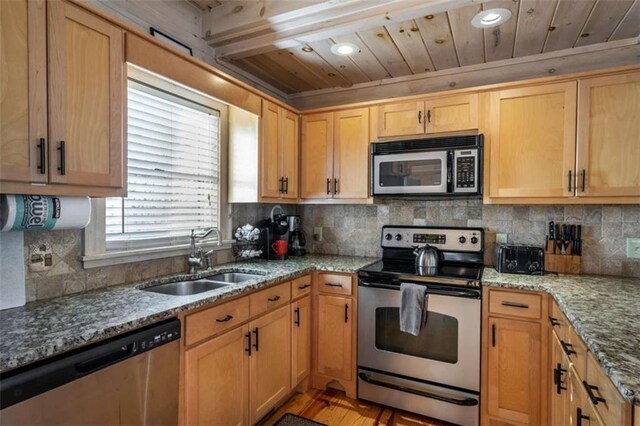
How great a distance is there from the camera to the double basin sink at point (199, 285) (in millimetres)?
2043

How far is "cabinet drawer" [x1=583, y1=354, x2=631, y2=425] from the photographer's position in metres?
0.90

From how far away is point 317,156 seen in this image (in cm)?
302

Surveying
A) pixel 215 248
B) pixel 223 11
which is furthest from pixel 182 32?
pixel 215 248

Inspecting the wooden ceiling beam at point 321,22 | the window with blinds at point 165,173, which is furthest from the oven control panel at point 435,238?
the wooden ceiling beam at point 321,22

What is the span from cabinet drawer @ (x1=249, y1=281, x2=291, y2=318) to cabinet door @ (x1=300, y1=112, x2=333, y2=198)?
3.21 ft

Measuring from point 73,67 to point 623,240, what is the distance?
3.29 meters

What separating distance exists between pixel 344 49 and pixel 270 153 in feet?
3.06

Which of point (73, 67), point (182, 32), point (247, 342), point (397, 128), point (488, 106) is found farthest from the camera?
point (397, 128)

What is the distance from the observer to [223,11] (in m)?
2.29

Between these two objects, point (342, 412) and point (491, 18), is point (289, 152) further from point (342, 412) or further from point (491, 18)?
point (342, 412)

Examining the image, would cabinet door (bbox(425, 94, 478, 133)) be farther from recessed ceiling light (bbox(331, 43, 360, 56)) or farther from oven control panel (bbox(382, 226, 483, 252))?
oven control panel (bbox(382, 226, 483, 252))

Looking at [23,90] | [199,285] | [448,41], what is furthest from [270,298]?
[448,41]

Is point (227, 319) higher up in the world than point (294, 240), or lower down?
lower down

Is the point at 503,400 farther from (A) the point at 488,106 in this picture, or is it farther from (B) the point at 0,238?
(B) the point at 0,238
